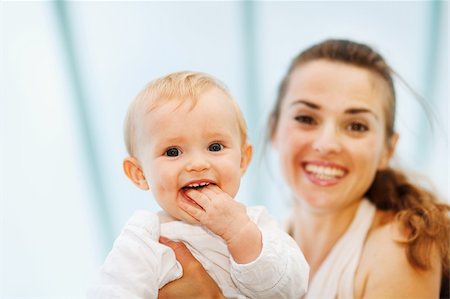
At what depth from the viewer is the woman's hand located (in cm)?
77

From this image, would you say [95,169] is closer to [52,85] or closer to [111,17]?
[52,85]

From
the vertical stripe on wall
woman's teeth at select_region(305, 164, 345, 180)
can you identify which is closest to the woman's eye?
woman's teeth at select_region(305, 164, 345, 180)

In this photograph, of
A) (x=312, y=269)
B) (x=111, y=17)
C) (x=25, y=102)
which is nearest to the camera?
(x=312, y=269)

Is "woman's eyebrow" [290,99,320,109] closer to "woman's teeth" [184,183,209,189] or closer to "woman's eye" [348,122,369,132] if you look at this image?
"woman's eye" [348,122,369,132]

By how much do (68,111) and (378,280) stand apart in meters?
1.07

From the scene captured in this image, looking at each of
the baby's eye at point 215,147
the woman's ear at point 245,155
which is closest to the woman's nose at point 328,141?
the woman's ear at point 245,155

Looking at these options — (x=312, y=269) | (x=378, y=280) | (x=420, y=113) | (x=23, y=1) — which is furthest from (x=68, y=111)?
(x=420, y=113)

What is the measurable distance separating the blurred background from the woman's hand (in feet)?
0.49

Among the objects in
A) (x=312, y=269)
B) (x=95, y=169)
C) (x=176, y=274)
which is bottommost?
(x=312, y=269)

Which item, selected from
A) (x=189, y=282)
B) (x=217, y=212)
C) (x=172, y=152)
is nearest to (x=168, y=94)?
(x=172, y=152)

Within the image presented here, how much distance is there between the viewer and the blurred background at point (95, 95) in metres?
1.32

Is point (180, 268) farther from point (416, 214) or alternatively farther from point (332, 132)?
point (416, 214)

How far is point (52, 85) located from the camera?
1537 mm

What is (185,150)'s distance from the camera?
715 mm
